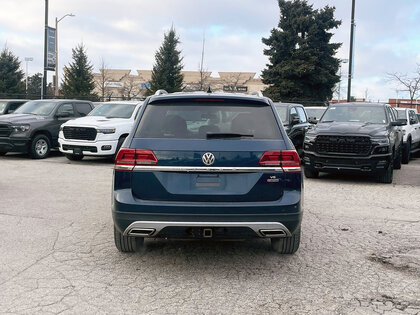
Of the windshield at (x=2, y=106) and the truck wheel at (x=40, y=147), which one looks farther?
the windshield at (x=2, y=106)

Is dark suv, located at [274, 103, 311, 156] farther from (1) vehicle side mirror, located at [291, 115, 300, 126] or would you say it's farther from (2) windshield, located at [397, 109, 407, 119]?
(2) windshield, located at [397, 109, 407, 119]

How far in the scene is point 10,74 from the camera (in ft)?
152

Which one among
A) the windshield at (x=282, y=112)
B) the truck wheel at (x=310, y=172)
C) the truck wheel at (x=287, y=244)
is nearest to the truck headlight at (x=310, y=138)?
the truck wheel at (x=310, y=172)

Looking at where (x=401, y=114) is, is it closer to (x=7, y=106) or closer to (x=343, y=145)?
(x=343, y=145)

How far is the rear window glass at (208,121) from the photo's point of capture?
170 inches

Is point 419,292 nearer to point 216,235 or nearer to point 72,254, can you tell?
point 216,235

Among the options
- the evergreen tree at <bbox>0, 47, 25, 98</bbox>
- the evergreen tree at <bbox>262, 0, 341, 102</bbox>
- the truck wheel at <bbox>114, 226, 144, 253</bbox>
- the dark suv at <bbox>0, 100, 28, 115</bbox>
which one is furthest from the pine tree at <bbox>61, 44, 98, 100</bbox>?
the truck wheel at <bbox>114, 226, 144, 253</bbox>

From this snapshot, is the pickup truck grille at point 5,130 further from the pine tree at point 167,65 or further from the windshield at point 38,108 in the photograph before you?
the pine tree at point 167,65

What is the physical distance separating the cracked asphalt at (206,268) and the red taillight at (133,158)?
3.46 feet

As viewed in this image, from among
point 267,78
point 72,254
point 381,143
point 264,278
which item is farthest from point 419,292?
point 267,78

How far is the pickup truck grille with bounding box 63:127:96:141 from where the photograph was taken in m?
13.1

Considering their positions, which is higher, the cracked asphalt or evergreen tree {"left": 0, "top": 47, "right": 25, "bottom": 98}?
evergreen tree {"left": 0, "top": 47, "right": 25, "bottom": 98}

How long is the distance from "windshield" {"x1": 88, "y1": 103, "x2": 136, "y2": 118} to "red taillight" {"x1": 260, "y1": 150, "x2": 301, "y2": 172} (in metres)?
10.4

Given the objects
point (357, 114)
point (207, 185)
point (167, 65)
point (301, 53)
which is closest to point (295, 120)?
point (357, 114)
